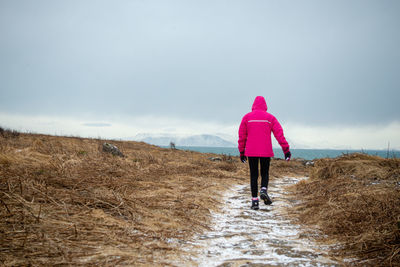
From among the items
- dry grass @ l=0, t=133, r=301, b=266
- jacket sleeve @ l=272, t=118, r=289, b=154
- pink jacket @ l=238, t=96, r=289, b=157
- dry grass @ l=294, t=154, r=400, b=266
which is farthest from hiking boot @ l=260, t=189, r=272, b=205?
dry grass @ l=0, t=133, r=301, b=266

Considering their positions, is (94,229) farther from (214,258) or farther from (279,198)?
(279,198)

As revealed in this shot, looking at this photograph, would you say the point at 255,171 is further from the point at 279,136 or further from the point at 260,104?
the point at 260,104

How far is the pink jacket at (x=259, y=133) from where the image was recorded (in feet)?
20.3

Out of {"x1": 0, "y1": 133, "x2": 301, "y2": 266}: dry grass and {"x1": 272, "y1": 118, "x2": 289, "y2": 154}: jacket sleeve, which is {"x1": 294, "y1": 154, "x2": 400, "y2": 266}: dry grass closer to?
{"x1": 272, "y1": 118, "x2": 289, "y2": 154}: jacket sleeve

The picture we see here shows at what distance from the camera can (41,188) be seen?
4.25m

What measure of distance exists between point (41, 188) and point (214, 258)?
9.49 ft

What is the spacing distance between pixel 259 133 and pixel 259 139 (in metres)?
0.14

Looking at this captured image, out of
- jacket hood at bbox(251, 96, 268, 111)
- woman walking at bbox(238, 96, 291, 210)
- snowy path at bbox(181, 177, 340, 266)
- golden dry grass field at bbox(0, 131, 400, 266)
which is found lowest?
snowy path at bbox(181, 177, 340, 266)

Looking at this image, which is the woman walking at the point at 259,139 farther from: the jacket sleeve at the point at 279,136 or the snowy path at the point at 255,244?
the snowy path at the point at 255,244

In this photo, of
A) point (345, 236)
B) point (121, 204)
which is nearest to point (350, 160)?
point (345, 236)

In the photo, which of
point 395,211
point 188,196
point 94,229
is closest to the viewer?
point 94,229

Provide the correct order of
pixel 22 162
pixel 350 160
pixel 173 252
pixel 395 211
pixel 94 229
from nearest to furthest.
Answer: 1. pixel 173 252
2. pixel 94 229
3. pixel 395 211
4. pixel 22 162
5. pixel 350 160

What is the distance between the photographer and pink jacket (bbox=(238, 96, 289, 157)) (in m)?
6.20

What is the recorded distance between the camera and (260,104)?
21.4 ft
